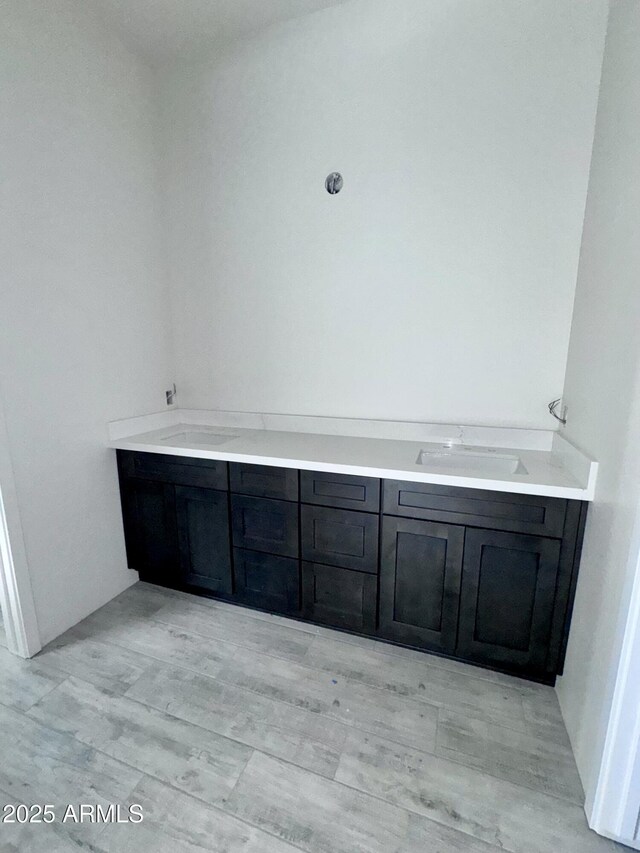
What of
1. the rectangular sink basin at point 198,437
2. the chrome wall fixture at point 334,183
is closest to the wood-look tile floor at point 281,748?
the rectangular sink basin at point 198,437

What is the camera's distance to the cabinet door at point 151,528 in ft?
7.04

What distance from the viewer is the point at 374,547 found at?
5.74 feet

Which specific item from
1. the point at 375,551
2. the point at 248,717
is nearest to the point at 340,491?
the point at 375,551

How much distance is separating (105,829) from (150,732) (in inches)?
11.6

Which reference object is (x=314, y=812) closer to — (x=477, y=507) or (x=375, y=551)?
(x=375, y=551)

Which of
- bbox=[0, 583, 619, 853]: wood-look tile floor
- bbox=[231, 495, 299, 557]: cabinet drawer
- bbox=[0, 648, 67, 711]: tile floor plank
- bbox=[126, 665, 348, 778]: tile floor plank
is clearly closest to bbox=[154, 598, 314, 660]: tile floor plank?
bbox=[0, 583, 619, 853]: wood-look tile floor

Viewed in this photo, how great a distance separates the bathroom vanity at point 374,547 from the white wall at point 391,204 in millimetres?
464

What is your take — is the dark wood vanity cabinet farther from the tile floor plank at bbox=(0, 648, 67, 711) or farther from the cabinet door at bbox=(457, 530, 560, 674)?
the tile floor plank at bbox=(0, 648, 67, 711)

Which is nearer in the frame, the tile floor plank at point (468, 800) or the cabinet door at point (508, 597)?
the tile floor plank at point (468, 800)

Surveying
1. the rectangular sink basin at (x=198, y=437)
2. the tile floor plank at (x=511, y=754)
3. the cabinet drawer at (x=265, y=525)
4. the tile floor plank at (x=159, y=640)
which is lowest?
the tile floor plank at (x=159, y=640)

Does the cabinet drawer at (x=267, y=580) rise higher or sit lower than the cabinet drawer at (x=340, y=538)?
lower

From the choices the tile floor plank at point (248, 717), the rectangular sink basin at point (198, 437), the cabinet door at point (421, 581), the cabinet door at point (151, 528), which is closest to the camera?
the tile floor plank at point (248, 717)

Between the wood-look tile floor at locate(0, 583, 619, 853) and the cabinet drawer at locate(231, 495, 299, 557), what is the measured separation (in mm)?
433

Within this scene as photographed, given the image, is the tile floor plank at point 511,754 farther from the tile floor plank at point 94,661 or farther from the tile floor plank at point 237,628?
the tile floor plank at point 94,661
